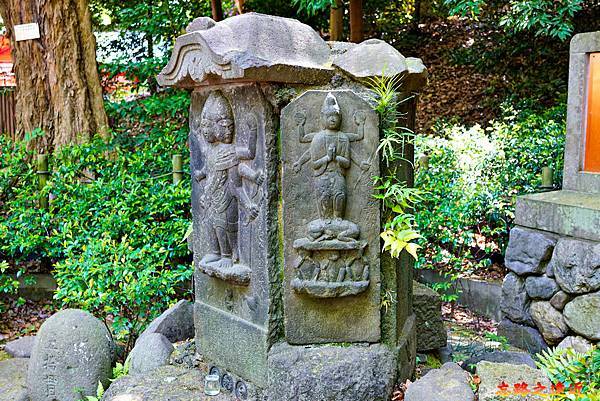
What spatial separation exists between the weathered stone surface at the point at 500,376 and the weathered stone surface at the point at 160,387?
4.73ft

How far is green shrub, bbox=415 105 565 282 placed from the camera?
644 centimetres

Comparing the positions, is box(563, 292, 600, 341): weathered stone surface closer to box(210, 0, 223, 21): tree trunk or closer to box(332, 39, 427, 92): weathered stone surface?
box(332, 39, 427, 92): weathered stone surface

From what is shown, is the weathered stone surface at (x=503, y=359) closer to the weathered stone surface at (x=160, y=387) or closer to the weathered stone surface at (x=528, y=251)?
the weathered stone surface at (x=528, y=251)

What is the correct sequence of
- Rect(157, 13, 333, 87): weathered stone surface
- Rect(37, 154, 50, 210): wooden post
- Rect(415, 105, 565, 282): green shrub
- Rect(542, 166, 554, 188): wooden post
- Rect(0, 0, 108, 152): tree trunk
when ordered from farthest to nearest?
Rect(0, 0, 108, 152): tree trunk
Rect(37, 154, 50, 210): wooden post
Rect(415, 105, 565, 282): green shrub
Rect(542, 166, 554, 188): wooden post
Rect(157, 13, 333, 87): weathered stone surface

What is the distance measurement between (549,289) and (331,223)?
8.28ft

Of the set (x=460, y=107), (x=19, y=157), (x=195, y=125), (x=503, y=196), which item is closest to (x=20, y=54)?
(x=19, y=157)

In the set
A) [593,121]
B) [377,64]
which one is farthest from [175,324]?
[593,121]

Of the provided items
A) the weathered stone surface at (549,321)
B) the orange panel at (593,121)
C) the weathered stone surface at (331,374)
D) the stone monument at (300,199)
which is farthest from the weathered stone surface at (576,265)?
the weathered stone surface at (331,374)

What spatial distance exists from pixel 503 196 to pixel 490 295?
1.05 m

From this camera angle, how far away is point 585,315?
4.67 meters

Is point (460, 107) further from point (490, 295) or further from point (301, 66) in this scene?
point (301, 66)

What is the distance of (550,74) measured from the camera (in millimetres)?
10609

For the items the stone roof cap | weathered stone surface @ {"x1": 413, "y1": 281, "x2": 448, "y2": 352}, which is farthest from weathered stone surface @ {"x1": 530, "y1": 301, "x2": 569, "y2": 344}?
the stone roof cap

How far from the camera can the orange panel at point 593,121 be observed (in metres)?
5.02
